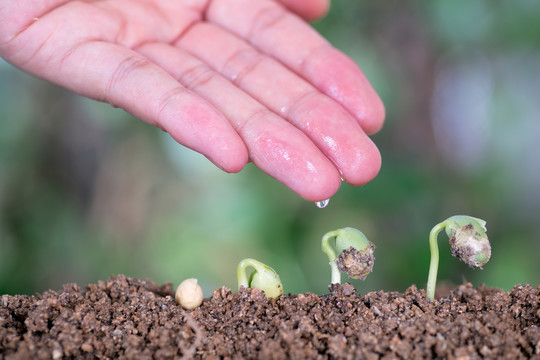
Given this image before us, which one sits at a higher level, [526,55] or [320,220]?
[526,55]

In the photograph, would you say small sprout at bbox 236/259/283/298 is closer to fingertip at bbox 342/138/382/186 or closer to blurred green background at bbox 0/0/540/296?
fingertip at bbox 342/138/382/186

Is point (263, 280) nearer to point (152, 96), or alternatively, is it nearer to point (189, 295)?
point (189, 295)

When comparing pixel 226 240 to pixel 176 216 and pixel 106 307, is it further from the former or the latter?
pixel 106 307

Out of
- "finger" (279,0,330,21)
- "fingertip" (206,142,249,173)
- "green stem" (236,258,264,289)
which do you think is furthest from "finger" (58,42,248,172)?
"finger" (279,0,330,21)

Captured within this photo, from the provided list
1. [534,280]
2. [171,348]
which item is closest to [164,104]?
[171,348]

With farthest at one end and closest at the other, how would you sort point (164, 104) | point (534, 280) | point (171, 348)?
point (534, 280)
point (164, 104)
point (171, 348)

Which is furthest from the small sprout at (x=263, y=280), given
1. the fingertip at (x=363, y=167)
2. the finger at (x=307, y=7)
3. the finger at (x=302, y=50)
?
the finger at (x=307, y=7)

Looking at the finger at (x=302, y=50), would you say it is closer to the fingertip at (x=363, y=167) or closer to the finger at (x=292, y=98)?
the finger at (x=292, y=98)
